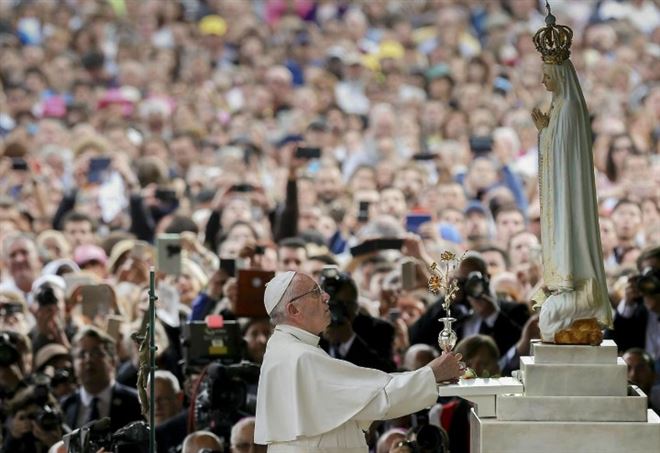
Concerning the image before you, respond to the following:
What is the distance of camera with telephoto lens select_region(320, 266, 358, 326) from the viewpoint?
16906 millimetres

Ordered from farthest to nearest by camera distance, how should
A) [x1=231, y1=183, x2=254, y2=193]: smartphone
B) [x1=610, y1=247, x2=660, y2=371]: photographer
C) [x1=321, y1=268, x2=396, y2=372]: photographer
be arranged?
[x1=231, y1=183, x2=254, y2=193]: smartphone < [x1=610, y1=247, x2=660, y2=371]: photographer < [x1=321, y1=268, x2=396, y2=372]: photographer

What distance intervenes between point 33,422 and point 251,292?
6.82ft

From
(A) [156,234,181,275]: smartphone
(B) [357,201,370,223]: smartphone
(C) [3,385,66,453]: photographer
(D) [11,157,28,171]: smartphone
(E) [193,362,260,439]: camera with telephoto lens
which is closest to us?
(E) [193,362,260,439]: camera with telephoto lens

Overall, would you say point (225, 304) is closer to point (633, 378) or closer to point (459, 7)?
point (633, 378)

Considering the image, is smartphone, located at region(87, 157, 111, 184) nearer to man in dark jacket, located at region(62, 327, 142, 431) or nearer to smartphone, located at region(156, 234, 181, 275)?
smartphone, located at region(156, 234, 181, 275)

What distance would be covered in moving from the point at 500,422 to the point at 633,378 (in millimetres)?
4095

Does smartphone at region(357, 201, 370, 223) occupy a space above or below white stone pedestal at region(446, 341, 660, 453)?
above

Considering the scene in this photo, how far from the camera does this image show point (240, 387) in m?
16.0

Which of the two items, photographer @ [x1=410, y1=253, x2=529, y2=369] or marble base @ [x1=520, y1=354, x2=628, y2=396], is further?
photographer @ [x1=410, y1=253, x2=529, y2=369]

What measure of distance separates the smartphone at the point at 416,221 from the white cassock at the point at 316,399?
10517mm

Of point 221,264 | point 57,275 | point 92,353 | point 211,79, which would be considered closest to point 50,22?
point 211,79

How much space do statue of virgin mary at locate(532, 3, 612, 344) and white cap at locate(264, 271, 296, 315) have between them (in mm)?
1433

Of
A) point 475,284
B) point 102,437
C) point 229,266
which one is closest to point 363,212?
point 229,266

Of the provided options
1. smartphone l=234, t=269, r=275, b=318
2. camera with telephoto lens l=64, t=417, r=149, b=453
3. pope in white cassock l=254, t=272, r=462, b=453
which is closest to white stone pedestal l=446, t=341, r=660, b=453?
pope in white cassock l=254, t=272, r=462, b=453
